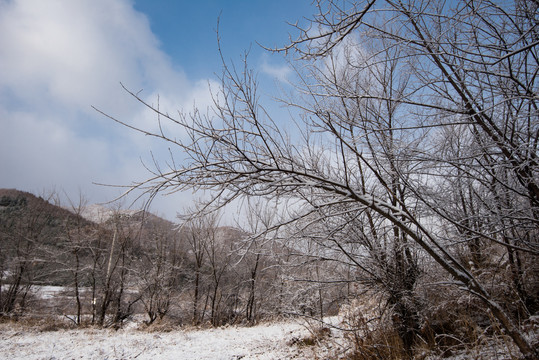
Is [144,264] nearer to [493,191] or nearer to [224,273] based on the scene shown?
[224,273]

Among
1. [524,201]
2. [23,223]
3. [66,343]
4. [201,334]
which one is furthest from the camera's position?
[23,223]

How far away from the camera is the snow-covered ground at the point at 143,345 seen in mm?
9547

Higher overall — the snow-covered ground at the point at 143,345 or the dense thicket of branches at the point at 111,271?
the dense thicket of branches at the point at 111,271

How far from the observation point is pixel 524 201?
364 cm

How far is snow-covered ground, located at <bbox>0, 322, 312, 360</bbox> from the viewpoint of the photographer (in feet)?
31.3

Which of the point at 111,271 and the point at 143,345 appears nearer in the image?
the point at 143,345

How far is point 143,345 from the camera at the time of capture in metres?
11.1

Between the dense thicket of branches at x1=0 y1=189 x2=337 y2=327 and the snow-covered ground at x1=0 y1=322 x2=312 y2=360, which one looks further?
the dense thicket of branches at x1=0 y1=189 x2=337 y2=327

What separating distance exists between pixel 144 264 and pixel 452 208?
17446mm

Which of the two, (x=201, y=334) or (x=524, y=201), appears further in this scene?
(x=201, y=334)

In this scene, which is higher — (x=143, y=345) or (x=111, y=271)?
(x=111, y=271)

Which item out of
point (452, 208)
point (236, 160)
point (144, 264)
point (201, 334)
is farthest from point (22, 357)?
point (452, 208)

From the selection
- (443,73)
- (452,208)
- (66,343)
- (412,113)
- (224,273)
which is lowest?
(66,343)

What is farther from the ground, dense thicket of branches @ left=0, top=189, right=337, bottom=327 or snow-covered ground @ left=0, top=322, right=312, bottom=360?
dense thicket of branches @ left=0, top=189, right=337, bottom=327
